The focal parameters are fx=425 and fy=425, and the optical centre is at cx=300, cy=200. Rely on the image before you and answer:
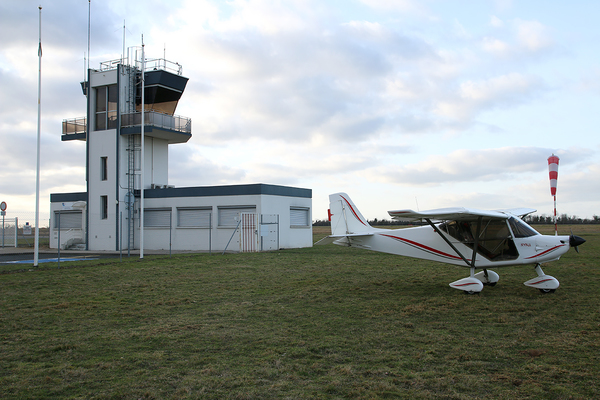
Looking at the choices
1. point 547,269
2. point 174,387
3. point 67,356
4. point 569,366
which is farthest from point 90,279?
point 547,269

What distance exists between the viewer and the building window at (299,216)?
28.7 metres

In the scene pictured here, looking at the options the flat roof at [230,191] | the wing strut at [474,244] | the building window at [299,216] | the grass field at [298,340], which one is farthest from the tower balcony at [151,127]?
the wing strut at [474,244]

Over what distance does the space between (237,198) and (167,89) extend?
9370 millimetres

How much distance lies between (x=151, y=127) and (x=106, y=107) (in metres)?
4.34

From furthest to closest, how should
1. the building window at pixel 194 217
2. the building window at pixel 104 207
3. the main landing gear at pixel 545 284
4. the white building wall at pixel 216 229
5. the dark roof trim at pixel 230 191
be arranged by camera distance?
the building window at pixel 104 207, the building window at pixel 194 217, the white building wall at pixel 216 229, the dark roof trim at pixel 230 191, the main landing gear at pixel 545 284


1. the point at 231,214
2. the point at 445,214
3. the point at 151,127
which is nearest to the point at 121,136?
the point at 151,127

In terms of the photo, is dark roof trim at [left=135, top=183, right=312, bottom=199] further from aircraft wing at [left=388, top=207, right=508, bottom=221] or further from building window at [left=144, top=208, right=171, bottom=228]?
aircraft wing at [left=388, top=207, right=508, bottom=221]

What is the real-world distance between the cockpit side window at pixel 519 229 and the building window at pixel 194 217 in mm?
20299

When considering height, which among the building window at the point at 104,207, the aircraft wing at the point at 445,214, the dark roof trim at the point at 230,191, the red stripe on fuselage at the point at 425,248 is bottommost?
the red stripe on fuselage at the point at 425,248

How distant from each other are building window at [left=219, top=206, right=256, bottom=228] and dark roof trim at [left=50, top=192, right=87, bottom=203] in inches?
456

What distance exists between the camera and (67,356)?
18.2ft

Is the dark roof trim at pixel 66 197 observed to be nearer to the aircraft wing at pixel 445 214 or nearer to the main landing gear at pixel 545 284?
the aircraft wing at pixel 445 214

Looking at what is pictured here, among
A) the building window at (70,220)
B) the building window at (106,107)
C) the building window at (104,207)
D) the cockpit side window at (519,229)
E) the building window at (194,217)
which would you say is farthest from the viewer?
the building window at (70,220)

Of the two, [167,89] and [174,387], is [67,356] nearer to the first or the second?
[174,387]
